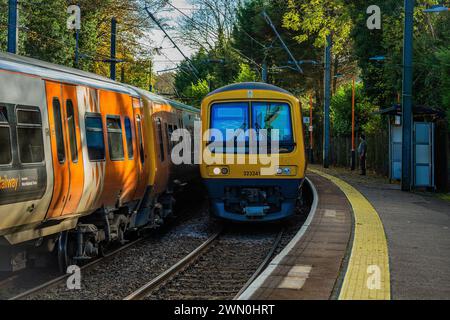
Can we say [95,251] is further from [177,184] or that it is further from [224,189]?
[177,184]

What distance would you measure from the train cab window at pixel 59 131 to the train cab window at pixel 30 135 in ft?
1.60

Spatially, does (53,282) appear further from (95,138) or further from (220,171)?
(220,171)

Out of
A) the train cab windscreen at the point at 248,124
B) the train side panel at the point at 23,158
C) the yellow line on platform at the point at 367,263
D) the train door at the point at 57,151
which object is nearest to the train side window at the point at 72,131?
the train door at the point at 57,151


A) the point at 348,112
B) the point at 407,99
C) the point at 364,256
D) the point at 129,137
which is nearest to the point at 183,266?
the point at 129,137

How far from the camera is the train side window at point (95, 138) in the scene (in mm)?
11070

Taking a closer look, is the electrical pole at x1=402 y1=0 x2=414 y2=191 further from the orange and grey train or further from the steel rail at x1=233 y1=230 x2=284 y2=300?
the orange and grey train

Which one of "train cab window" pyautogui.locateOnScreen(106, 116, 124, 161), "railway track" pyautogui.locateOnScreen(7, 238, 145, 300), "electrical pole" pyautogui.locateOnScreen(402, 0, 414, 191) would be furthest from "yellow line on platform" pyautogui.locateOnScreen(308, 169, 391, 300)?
"electrical pole" pyautogui.locateOnScreen(402, 0, 414, 191)

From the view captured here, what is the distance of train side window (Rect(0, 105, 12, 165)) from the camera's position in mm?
8477

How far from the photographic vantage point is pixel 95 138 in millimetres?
11312

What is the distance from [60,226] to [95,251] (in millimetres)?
1304

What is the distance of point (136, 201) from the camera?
14.1 meters

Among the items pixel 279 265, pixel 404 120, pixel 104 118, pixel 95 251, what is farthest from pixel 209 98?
pixel 404 120

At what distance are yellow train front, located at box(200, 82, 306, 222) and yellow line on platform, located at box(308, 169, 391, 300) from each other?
5.84ft

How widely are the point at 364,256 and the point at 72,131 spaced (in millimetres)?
4642
